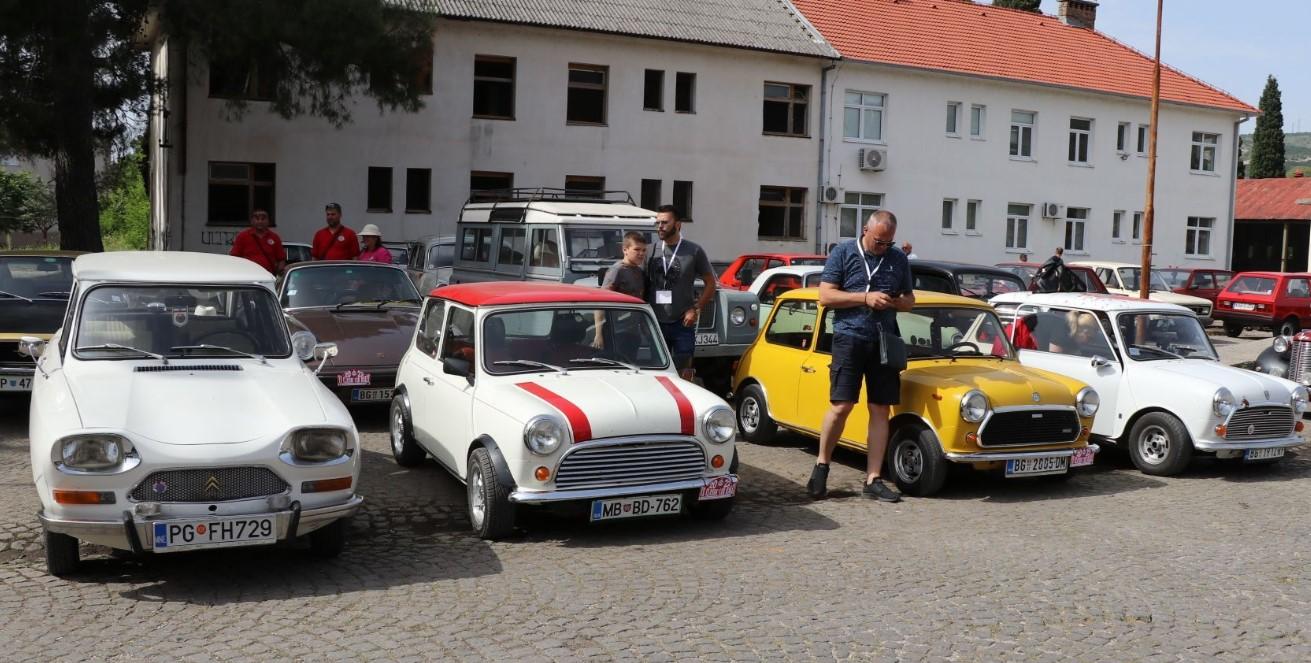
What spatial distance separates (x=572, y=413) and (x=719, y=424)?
3.21 feet

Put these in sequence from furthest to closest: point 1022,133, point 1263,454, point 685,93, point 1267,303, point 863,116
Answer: point 1022,133
point 863,116
point 685,93
point 1267,303
point 1263,454

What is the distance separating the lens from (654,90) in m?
31.8

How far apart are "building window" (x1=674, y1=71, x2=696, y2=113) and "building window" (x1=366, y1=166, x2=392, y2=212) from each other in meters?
7.99

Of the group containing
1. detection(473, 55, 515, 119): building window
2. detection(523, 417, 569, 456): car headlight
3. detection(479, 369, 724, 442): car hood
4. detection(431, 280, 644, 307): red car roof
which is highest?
detection(473, 55, 515, 119): building window

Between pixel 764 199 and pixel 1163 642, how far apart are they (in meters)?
28.0

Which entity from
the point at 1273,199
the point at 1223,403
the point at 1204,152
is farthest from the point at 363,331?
the point at 1273,199

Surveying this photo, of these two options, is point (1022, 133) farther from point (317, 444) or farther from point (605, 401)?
point (317, 444)

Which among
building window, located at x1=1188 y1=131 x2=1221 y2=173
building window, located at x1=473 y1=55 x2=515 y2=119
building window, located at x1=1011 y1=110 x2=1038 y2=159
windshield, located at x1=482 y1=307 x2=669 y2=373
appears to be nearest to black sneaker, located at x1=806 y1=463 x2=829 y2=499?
windshield, located at x1=482 y1=307 x2=669 y2=373

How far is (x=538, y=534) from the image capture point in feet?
25.1

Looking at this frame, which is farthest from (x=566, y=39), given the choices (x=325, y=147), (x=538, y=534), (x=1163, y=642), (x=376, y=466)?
(x=1163, y=642)

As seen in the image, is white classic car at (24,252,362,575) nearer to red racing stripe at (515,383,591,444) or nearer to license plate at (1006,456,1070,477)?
red racing stripe at (515,383,591,444)

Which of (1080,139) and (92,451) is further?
(1080,139)

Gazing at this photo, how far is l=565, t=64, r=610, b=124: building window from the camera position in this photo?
3072 centimetres

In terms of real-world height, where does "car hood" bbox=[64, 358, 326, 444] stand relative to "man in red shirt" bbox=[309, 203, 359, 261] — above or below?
below
